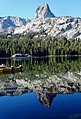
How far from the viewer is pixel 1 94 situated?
1682 inches

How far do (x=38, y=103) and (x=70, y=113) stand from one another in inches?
272

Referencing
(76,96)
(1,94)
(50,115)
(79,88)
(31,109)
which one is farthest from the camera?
(79,88)

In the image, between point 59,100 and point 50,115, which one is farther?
point 59,100

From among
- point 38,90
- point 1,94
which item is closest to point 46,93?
point 38,90

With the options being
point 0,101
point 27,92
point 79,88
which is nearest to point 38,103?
point 0,101

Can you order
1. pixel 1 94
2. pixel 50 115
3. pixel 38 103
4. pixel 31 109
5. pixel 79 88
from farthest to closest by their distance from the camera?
pixel 79 88 → pixel 1 94 → pixel 38 103 → pixel 31 109 → pixel 50 115

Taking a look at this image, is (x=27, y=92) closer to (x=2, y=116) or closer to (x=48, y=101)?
(x=48, y=101)

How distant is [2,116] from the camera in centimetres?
2992

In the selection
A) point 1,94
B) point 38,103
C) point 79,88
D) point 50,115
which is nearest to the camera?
point 50,115

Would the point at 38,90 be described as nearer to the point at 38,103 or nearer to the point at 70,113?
the point at 38,103

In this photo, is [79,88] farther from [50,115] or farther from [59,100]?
[50,115]

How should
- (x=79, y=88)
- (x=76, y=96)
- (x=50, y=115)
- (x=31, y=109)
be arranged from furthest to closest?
(x=79, y=88) < (x=76, y=96) < (x=31, y=109) < (x=50, y=115)

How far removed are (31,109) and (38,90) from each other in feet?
41.2

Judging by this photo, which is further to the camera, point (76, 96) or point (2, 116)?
point (76, 96)
